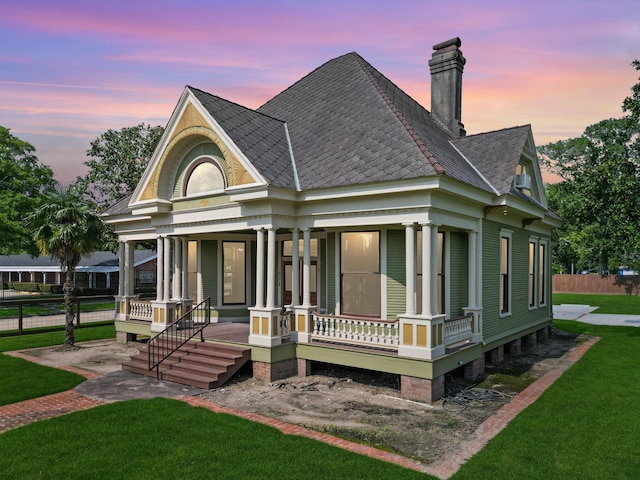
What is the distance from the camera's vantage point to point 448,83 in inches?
732

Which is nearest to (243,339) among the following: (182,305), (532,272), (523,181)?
(182,305)

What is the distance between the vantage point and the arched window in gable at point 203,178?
14.0 meters

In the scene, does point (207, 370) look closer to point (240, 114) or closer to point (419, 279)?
point (419, 279)

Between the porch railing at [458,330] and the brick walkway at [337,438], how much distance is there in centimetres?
190

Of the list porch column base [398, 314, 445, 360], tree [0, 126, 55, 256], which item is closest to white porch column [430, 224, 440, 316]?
porch column base [398, 314, 445, 360]

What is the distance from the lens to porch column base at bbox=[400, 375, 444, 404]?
10.4 m

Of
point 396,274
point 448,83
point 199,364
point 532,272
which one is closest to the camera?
point 199,364

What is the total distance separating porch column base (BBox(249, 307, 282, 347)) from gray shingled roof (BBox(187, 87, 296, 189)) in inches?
134

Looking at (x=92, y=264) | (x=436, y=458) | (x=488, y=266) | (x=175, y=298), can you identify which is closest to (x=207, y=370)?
(x=175, y=298)

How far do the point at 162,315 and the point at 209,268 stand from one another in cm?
256

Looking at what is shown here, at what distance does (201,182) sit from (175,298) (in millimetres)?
4671

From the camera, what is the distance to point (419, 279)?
1273cm

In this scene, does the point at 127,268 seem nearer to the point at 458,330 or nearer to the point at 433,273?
the point at 433,273

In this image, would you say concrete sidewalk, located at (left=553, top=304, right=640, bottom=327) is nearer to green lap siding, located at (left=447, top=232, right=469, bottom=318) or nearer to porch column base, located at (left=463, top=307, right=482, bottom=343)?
green lap siding, located at (left=447, top=232, right=469, bottom=318)
